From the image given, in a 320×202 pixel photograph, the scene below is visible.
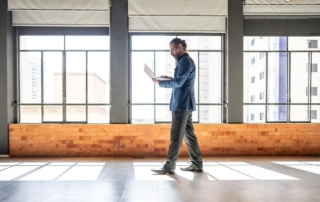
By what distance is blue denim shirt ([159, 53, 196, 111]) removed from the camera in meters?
3.27

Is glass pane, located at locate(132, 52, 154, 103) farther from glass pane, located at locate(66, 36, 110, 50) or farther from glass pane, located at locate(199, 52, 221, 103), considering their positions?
glass pane, located at locate(199, 52, 221, 103)

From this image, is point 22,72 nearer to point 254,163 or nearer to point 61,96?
point 61,96

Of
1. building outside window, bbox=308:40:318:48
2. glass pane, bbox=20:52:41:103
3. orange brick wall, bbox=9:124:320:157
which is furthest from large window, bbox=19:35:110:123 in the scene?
building outside window, bbox=308:40:318:48

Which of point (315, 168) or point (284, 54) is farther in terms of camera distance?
point (284, 54)

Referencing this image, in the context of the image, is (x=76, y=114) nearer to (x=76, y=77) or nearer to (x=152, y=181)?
(x=76, y=77)

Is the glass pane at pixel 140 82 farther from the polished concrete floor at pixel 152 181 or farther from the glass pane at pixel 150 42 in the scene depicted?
the polished concrete floor at pixel 152 181

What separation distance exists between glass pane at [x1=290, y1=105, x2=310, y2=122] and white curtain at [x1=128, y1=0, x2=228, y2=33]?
8.38ft

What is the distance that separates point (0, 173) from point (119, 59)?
9.42ft

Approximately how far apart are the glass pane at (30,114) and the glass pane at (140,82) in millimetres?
2118

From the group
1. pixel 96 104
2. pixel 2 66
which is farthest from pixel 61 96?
pixel 2 66

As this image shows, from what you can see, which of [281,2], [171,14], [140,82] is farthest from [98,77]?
[281,2]

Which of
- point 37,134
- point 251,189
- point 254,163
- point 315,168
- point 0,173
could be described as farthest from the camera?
point 37,134

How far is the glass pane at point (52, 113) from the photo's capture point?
5445mm

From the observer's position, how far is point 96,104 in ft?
17.9
